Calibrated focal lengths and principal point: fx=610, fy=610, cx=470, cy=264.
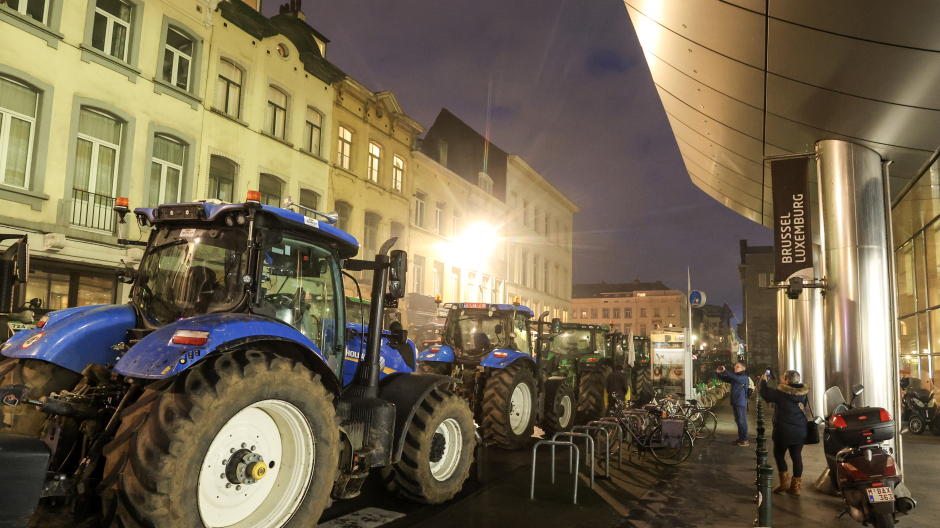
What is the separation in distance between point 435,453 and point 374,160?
18.4 metres

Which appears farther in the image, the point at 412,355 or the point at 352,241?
the point at 412,355

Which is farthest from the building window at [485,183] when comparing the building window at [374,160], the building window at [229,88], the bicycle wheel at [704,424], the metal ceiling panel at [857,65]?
the metal ceiling panel at [857,65]

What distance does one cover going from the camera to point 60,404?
3668 millimetres

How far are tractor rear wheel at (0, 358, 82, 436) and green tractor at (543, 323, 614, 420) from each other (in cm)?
945

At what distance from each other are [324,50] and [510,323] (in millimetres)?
14327

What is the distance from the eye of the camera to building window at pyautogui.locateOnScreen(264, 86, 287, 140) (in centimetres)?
1859

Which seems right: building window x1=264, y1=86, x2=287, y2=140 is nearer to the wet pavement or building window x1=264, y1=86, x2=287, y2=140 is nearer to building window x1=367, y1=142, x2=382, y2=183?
building window x1=367, y1=142, x2=382, y2=183

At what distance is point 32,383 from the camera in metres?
4.19

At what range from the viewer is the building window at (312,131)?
20047 millimetres

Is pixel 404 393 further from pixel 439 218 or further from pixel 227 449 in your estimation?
pixel 439 218

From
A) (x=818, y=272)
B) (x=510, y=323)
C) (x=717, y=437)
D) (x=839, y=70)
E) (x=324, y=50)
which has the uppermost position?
(x=324, y=50)

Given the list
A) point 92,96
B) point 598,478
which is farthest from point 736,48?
point 92,96

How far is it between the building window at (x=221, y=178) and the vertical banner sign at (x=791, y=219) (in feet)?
43.8

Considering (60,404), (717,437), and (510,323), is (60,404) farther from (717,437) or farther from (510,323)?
(717,437)
